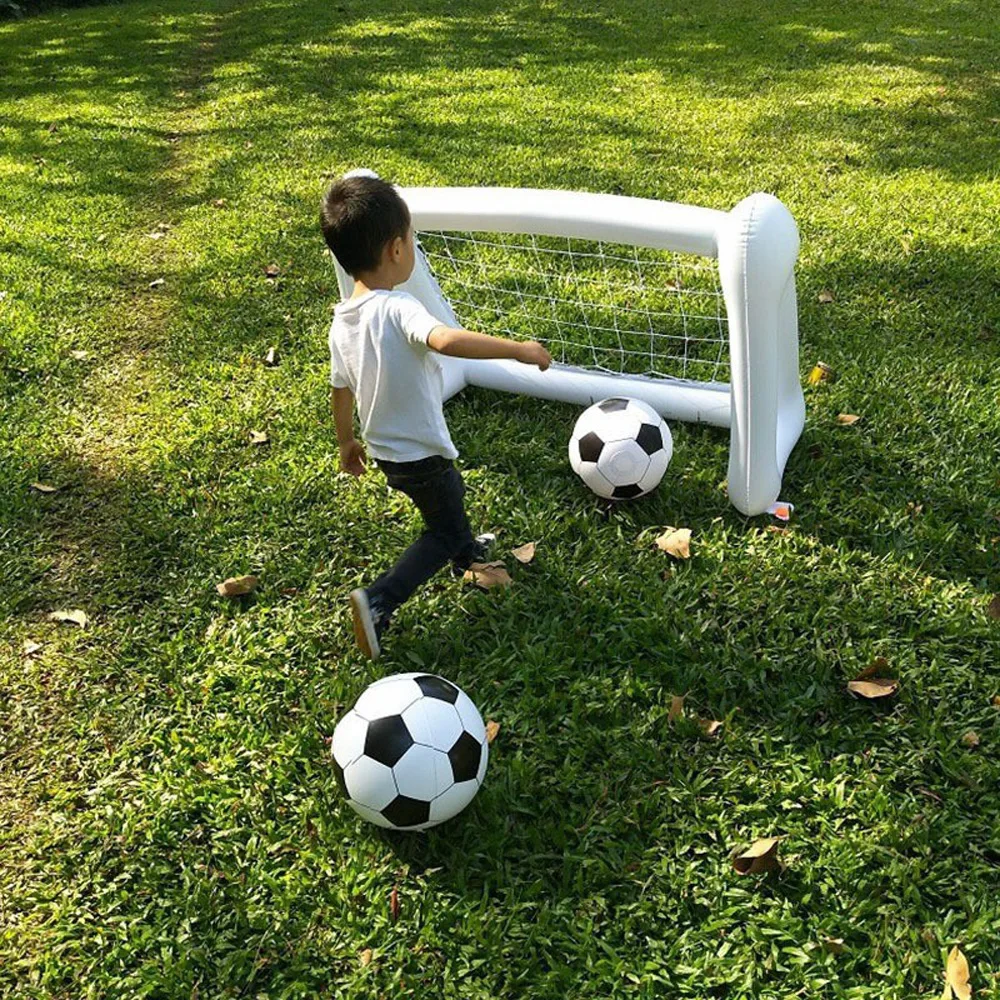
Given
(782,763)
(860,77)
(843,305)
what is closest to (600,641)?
(782,763)

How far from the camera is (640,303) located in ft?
15.5

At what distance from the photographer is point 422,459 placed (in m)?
2.77

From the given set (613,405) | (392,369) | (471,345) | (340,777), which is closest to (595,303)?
(613,405)

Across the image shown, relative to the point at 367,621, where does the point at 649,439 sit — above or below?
above

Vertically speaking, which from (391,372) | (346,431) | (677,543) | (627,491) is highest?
(391,372)

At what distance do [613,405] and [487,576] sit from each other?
0.89 metres

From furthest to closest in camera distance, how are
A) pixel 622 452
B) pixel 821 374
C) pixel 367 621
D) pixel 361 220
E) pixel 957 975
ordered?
1. pixel 821 374
2. pixel 622 452
3. pixel 367 621
4. pixel 361 220
5. pixel 957 975

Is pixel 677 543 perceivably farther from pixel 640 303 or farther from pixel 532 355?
pixel 640 303

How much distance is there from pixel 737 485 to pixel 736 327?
61 centimetres

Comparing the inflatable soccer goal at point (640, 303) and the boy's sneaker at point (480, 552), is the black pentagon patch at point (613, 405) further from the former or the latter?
the boy's sneaker at point (480, 552)

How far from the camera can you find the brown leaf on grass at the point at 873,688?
262cm

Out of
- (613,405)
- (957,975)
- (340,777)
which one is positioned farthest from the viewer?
(613,405)

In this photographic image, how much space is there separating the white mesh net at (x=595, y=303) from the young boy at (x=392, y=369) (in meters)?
1.45

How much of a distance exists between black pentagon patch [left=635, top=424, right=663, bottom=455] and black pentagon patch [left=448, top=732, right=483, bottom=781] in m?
1.38
